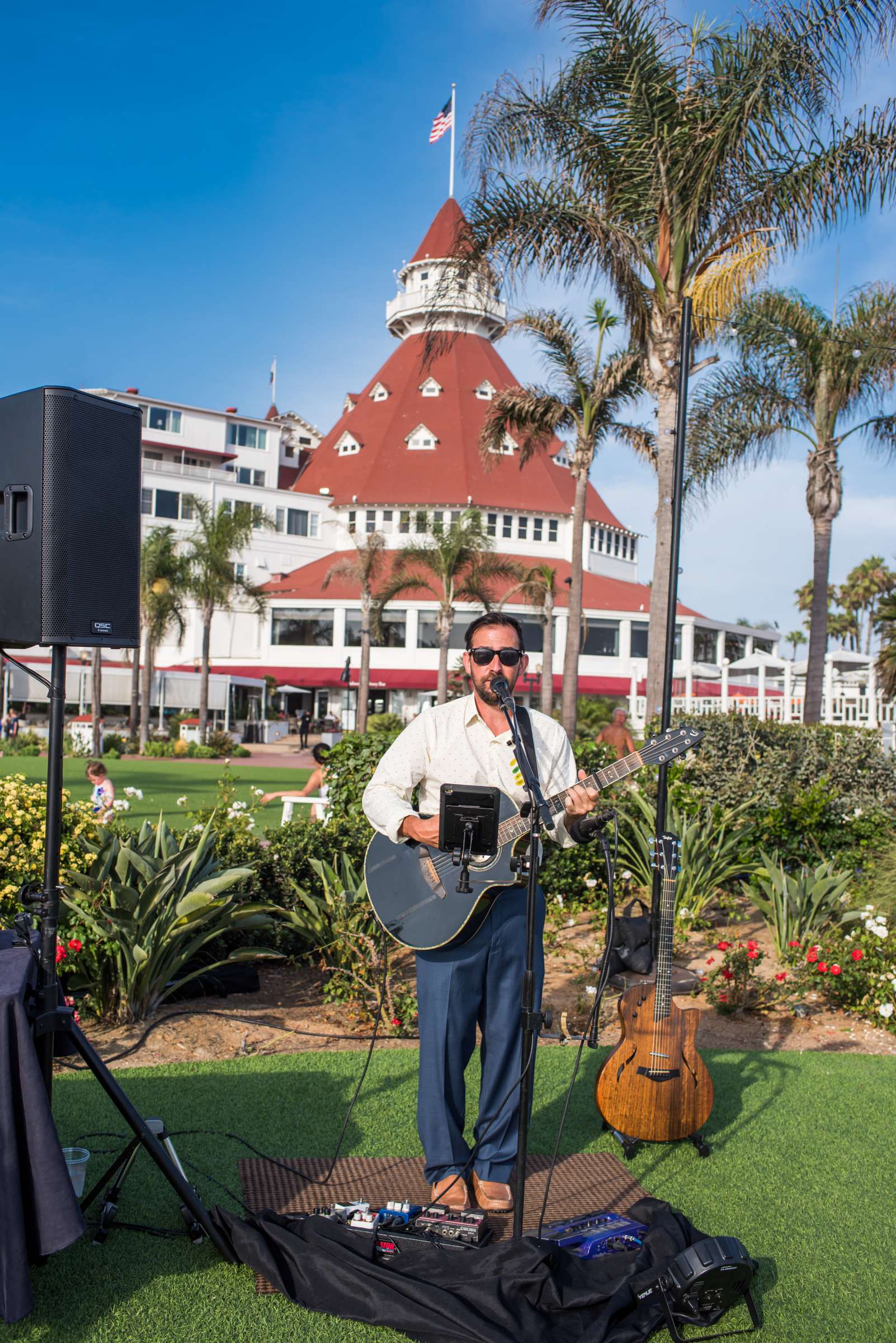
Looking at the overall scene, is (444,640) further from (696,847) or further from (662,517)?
(696,847)

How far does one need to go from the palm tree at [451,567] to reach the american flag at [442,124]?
25.9 m

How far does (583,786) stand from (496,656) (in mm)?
550

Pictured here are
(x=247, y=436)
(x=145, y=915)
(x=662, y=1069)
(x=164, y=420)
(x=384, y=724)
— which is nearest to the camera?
(x=662, y=1069)

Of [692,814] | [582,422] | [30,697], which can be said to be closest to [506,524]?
[30,697]

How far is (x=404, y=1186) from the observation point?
405 cm

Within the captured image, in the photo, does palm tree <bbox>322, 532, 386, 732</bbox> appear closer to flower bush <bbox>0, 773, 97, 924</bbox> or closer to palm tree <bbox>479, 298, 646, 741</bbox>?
palm tree <bbox>479, 298, 646, 741</bbox>

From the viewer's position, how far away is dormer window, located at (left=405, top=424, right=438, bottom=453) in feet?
191

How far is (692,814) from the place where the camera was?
9406mm

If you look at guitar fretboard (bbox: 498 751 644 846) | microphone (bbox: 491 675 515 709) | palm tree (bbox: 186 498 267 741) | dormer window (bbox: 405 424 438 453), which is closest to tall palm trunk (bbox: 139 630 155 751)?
palm tree (bbox: 186 498 267 741)

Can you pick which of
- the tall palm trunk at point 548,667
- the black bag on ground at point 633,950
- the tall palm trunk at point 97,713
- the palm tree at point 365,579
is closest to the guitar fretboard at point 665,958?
the black bag on ground at point 633,950

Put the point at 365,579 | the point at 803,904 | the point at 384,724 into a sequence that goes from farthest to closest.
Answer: the point at 365,579, the point at 384,724, the point at 803,904

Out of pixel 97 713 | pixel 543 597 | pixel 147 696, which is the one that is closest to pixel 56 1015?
pixel 97 713

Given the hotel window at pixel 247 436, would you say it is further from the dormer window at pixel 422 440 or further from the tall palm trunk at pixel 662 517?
the tall palm trunk at pixel 662 517

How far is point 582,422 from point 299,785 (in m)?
10.1
